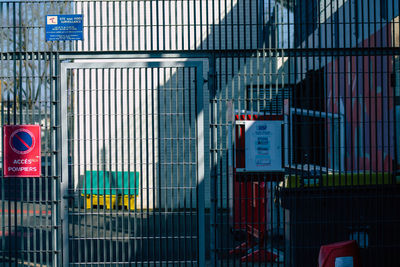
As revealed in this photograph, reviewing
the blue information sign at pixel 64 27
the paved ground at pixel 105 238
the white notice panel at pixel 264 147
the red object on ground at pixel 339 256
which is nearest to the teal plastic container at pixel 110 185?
the paved ground at pixel 105 238

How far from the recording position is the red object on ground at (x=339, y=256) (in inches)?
174

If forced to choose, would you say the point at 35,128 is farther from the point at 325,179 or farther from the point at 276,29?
the point at 325,179

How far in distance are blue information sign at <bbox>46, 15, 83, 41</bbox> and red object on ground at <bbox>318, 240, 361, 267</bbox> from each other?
3560 millimetres

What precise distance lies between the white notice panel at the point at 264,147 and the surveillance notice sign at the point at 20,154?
2.41 meters

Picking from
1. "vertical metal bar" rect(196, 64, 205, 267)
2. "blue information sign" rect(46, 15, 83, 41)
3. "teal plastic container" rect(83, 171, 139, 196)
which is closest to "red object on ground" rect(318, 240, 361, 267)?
"vertical metal bar" rect(196, 64, 205, 267)

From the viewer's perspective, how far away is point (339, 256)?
4.41 metres

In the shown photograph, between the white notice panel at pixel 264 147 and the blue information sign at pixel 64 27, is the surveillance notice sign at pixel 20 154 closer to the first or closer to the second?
the blue information sign at pixel 64 27

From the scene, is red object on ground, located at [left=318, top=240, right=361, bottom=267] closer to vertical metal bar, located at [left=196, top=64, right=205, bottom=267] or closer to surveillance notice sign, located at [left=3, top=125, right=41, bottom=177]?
vertical metal bar, located at [left=196, top=64, right=205, bottom=267]

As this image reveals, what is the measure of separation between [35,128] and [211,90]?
2.06 m

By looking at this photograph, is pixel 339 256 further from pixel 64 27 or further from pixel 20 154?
pixel 64 27

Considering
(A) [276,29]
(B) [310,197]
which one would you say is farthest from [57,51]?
(B) [310,197]

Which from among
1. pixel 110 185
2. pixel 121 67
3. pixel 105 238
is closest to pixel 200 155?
pixel 110 185

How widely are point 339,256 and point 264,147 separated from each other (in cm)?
142

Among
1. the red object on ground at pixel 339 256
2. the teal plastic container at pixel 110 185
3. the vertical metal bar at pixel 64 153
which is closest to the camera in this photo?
the red object on ground at pixel 339 256
